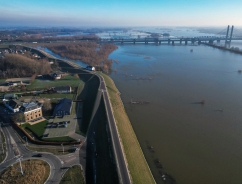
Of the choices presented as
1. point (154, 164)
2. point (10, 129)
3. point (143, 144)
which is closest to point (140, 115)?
point (143, 144)

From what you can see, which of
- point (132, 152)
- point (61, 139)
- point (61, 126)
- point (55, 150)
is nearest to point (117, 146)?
point (132, 152)

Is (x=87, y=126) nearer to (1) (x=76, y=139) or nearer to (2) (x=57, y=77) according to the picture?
(1) (x=76, y=139)

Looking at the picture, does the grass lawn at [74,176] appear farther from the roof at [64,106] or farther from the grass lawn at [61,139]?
the roof at [64,106]

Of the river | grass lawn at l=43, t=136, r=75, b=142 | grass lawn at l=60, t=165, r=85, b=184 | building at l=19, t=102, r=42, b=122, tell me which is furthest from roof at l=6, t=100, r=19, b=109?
the river

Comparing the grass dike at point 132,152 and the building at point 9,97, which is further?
the building at point 9,97

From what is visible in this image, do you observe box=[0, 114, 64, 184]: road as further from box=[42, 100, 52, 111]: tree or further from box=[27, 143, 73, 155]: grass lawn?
box=[42, 100, 52, 111]: tree

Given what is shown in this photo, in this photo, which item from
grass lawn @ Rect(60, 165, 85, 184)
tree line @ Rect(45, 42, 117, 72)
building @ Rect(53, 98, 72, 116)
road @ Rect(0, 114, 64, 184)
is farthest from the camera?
tree line @ Rect(45, 42, 117, 72)

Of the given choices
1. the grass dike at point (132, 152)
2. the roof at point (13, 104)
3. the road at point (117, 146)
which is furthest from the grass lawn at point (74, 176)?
the roof at point (13, 104)
